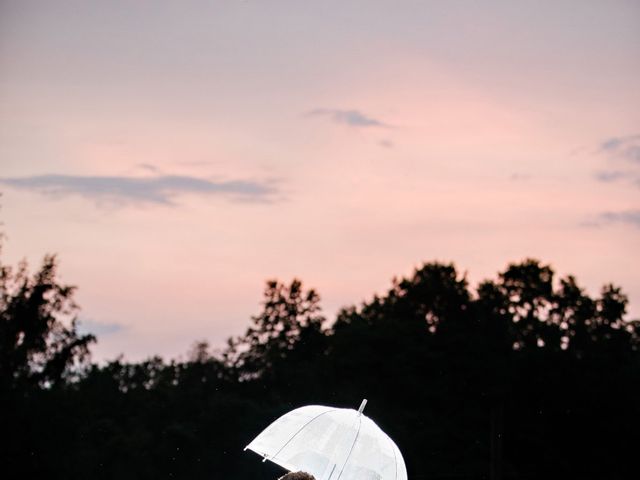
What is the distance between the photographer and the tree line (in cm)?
4747

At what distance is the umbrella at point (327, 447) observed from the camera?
9.91 m

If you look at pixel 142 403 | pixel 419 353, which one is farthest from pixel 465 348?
pixel 142 403

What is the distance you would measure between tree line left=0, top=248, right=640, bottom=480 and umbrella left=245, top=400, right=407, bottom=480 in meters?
34.9

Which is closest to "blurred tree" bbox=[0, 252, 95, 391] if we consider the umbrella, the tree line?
the tree line

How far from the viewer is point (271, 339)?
6003 cm

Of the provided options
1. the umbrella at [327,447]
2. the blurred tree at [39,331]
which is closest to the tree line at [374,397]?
the blurred tree at [39,331]

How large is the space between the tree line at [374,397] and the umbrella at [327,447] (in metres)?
34.9

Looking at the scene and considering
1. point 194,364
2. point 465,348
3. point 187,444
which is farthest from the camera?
point 194,364

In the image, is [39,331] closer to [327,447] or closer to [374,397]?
[374,397]

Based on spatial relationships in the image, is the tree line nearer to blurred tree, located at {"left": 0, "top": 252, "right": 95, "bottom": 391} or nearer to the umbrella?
blurred tree, located at {"left": 0, "top": 252, "right": 95, "bottom": 391}

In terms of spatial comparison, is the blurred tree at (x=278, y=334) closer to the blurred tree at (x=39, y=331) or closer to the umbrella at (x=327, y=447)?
the blurred tree at (x=39, y=331)

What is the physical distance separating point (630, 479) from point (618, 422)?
2854 millimetres

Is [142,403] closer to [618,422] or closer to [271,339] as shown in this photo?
[271,339]

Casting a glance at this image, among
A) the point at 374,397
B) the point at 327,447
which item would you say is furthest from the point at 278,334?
the point at 327,447
